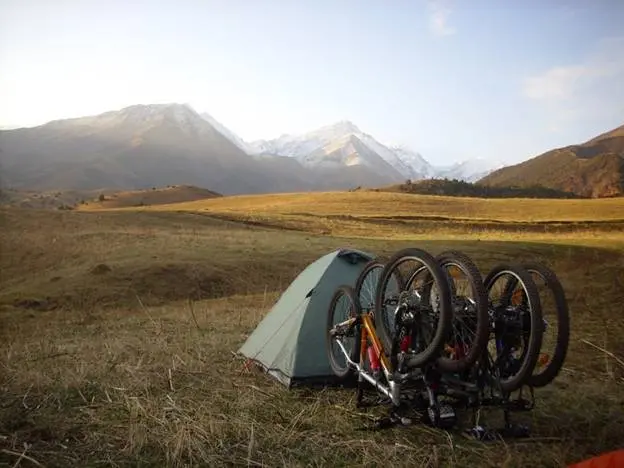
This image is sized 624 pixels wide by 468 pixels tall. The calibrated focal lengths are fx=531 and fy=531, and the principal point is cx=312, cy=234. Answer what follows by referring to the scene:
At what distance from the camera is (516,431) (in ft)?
18.3

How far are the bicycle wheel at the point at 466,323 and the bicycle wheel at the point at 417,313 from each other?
0.19 metres

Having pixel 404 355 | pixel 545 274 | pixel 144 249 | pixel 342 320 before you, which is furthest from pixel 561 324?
pixel 144 249

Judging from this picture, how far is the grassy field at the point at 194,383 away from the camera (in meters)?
5.20

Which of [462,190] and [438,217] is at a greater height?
[462,190]

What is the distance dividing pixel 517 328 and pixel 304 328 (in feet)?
11.0

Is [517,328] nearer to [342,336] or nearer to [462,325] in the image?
[462,325]

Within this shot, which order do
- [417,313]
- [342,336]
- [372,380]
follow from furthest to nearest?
[342,336]
[372,380]
[417,313]

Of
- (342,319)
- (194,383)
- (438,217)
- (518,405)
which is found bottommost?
(194,383)

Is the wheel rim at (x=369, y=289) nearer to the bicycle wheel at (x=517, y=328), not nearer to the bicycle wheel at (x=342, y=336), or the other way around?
the bicycle wheel at (x=342, y=336)

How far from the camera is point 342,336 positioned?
276 inches

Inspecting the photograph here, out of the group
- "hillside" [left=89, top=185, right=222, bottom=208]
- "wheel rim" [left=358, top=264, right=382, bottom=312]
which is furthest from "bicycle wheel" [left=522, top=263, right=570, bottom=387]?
"hillside" [left=89, top=185, right=222, bottom=208]

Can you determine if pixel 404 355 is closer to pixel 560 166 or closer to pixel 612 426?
pixel 612 426

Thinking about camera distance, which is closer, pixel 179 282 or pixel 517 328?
pixel 517 328

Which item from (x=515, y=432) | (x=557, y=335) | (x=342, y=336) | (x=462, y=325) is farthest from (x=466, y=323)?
(x=342, y=336)
